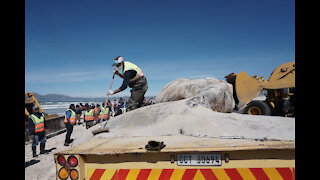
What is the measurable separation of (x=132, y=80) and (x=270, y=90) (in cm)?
884

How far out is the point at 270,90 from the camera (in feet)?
35.7

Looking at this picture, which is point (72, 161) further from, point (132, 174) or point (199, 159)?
point (199, 159)

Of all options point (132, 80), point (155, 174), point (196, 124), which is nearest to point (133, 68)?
point (132, 80)

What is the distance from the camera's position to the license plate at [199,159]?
187 centimetres

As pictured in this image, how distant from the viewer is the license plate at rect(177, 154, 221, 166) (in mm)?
1874

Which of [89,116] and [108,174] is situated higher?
[108,174]

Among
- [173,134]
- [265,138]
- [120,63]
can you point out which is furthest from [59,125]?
[265,138]

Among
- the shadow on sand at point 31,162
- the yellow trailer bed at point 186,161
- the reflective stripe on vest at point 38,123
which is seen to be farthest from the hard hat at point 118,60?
the reflective stripe on vest at point 38,123

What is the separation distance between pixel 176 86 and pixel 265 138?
8.99ft

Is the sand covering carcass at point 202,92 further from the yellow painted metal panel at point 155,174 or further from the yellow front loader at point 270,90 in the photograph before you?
the yellow front loader at point 270,90

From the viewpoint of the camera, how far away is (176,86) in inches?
187

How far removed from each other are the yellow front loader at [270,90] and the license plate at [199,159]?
29.0 ft

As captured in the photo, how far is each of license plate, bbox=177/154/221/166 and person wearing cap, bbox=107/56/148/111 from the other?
233 cm
